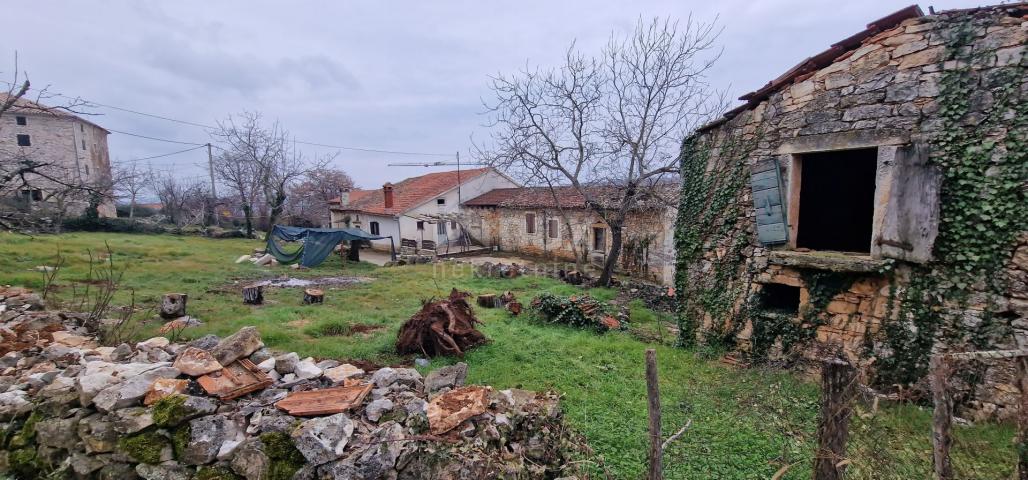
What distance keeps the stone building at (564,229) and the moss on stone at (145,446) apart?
1202 centimetres

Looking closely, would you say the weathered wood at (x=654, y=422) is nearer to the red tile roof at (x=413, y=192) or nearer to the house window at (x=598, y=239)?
the house window at (x=598, y=239)

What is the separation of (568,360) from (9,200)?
95.7 feet

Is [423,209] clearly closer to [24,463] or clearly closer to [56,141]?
[24,463]

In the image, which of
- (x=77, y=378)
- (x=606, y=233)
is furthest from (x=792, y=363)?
(x=606, y=233)

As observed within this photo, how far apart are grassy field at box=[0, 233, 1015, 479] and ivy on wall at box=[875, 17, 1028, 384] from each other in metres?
1.00

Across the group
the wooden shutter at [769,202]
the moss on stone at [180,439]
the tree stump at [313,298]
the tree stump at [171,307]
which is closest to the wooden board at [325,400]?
the moss on stone at [180,439]

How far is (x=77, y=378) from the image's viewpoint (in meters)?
3.63

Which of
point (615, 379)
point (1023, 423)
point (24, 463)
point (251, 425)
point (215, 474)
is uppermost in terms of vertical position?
point (1023, 423)

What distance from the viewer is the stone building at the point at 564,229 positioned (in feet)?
50.5

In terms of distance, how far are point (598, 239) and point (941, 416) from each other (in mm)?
15998

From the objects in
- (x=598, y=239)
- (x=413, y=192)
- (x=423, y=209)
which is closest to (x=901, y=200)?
(x=598, y=239)

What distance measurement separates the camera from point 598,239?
18.0 metres

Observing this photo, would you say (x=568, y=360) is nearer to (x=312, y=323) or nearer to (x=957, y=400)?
(x=957, y=400)

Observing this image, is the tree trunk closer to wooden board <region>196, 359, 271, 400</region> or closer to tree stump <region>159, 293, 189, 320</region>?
wooden board <region>196, 359, 271, 400</region>
